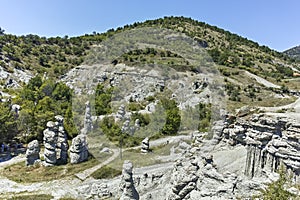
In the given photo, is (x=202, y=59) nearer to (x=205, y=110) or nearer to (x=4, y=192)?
(x=205, y=110)

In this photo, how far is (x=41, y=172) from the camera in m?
27.5

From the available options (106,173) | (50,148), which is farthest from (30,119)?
(106,173)

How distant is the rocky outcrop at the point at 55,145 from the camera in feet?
94.2

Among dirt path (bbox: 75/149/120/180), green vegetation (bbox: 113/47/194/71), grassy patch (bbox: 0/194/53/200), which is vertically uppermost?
green vegetation (bbox: 113/47/194/71)

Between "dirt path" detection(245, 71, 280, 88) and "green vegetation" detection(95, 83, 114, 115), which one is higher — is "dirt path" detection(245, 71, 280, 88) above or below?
above

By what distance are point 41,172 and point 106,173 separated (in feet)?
21.8

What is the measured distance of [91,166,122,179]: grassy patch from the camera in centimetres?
2488

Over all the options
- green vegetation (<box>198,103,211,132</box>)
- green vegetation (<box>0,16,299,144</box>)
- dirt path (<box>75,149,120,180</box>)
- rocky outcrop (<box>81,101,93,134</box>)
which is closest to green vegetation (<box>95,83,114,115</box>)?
green vegetation (<box>0,16,299,144</box>)

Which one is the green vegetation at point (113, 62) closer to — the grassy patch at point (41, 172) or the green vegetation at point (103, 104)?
the green vegetation at point (103, 104)

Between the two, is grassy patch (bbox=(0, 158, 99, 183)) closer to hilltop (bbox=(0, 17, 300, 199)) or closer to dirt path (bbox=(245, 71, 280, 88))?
hilltop (bbox=(0, 17, 300, 199))

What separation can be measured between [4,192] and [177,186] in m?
15.0

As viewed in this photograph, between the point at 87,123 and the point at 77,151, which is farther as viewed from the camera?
the point at 87,123

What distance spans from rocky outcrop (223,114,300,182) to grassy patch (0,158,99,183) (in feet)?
51.0

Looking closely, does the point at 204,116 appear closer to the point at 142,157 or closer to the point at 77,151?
the point at 142,157
